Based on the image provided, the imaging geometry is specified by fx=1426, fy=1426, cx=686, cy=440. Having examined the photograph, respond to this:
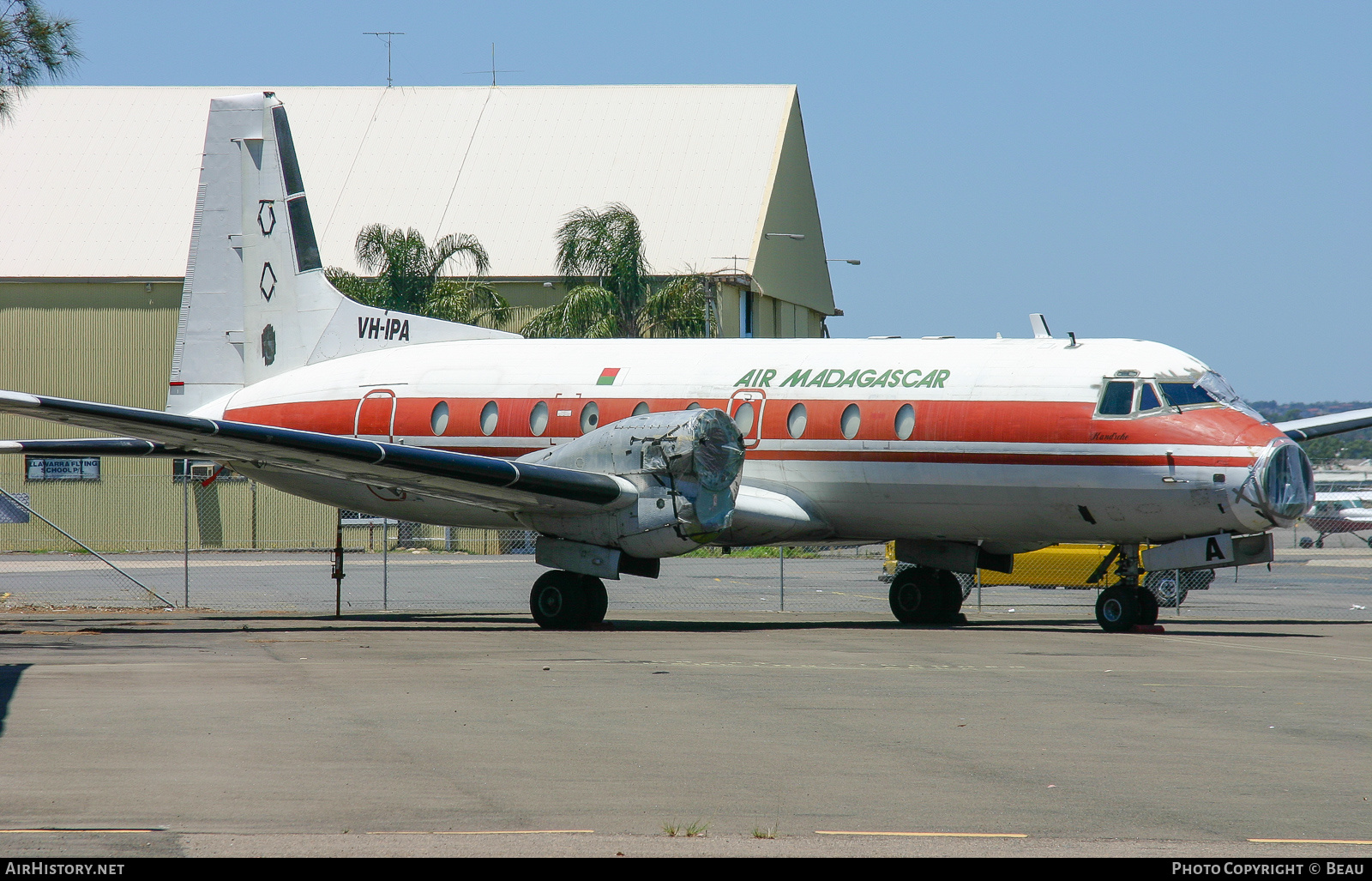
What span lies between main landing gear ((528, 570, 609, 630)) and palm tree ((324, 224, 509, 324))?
2329 cm

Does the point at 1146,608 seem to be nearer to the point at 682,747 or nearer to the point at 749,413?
the point at 749,413

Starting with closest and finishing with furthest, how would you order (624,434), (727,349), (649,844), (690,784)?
(649,844) < (690,784) < (624,434) < (727,349)

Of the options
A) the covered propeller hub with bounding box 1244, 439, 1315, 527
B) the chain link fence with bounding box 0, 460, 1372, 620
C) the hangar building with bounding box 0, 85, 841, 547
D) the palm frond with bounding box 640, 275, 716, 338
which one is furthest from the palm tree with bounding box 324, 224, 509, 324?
the covered propeller hub with bounding box 1244, 439, 1315, 527

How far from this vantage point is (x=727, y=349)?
61.9 feet

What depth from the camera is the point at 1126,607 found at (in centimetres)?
1675

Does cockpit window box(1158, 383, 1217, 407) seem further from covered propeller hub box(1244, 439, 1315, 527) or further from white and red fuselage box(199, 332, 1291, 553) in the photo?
covered propeller hub box(1244, 439, 1315, 527)

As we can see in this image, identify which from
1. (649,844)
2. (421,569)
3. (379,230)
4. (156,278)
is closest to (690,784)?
(649,844)

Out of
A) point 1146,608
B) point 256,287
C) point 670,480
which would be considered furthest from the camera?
point 256,287

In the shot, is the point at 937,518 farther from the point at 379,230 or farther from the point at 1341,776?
the point at 379,230

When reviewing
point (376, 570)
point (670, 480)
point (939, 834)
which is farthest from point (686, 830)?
point (376, 570)

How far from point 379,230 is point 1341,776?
36722 millimetres

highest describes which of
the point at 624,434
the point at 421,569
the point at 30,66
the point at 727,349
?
the point at 30,66

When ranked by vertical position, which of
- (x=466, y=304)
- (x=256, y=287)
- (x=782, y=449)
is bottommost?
(x=782, y=449)

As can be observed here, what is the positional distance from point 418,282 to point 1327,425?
2706 cm
